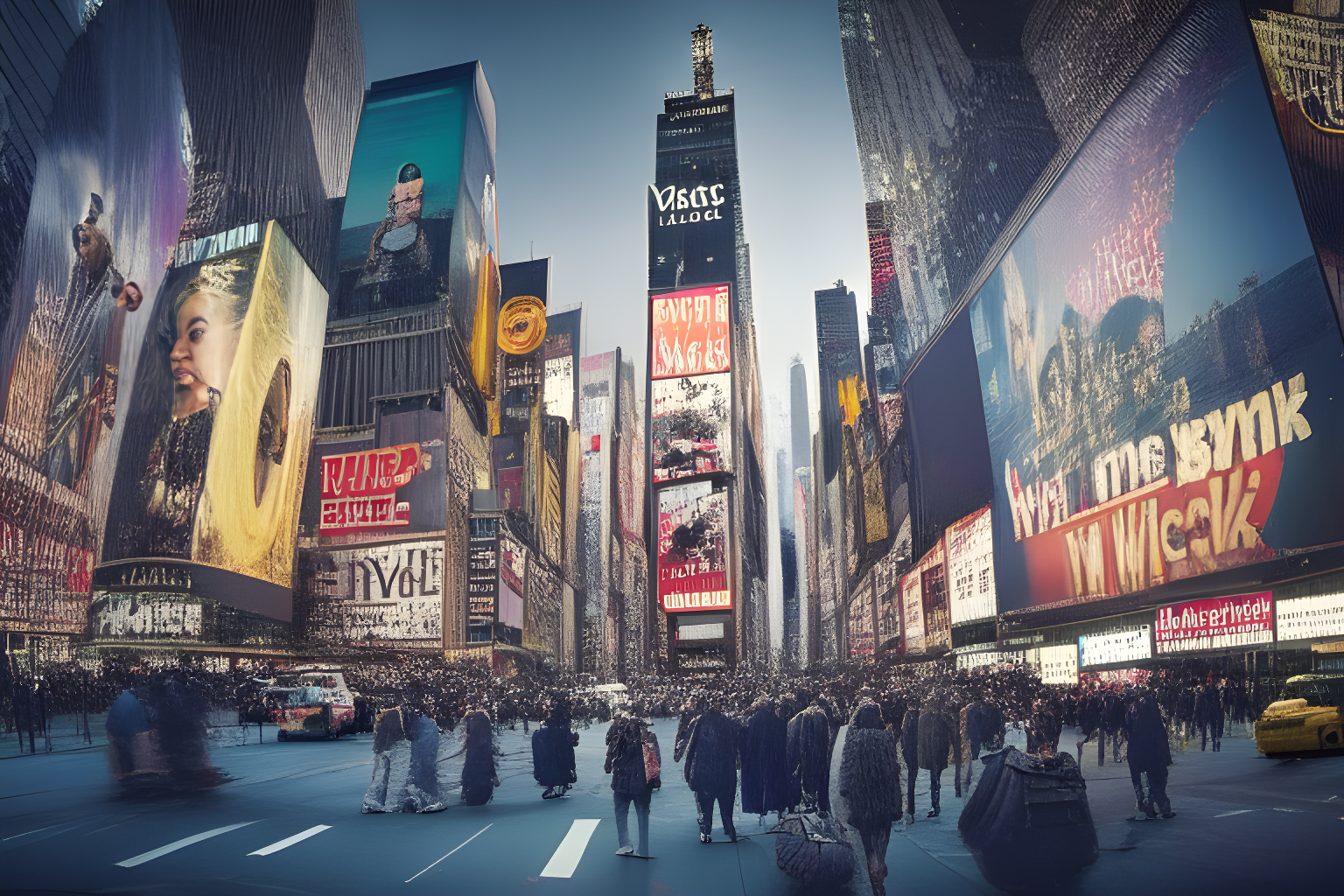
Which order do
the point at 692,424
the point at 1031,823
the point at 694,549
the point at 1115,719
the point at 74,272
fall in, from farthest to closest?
1. the point at 692,424
2. the point at 694,549
3. the point at 74,272
4. the point at 1115,719
5. the point at 1031,823

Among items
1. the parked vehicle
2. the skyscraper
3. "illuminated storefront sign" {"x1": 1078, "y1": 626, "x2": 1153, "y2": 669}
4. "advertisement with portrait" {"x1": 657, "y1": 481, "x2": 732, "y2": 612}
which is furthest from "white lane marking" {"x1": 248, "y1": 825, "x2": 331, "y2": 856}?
"advertisement with portrait" {"x1": 657, "y1": 481, "x2": 732, "y2": 612}

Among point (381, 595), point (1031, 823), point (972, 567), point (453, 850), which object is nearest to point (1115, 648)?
point (1031, 823)

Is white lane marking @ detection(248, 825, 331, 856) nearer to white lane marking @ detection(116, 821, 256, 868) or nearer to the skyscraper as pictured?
white lane marking @ detection(116, 821, 256, 868)

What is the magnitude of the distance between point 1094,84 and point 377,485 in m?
22.0

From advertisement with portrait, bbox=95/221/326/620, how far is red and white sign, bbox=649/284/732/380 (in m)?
24.1

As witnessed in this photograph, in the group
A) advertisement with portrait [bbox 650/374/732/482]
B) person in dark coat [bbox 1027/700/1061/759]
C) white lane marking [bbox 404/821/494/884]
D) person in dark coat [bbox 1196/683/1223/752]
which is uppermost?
advertisement with portrait [bbox 650/374/732/482]

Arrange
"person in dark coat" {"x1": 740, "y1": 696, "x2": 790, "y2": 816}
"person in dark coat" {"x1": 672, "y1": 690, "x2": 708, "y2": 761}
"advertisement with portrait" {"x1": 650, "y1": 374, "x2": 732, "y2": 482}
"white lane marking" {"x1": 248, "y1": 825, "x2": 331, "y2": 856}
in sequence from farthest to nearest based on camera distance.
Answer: "advertisement with portrait" {"x1": 650, "y1": 374, "x2": 732, "y2": 482} < "person in dark coat" {"x1": 672, "y1": 690, "x2": 708, "y2": 761} < "person in dark coat" {"x1": 740, "y1": 696, "x2": 790, "y2": 816} < "white lane marking" {"x1": 248, "y1": 825, "x2": 331, "y2": 856}

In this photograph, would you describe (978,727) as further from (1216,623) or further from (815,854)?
(815,854)

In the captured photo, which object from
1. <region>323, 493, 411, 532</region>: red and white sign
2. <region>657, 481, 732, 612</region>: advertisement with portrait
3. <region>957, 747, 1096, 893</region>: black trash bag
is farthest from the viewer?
<region>657, 481, 732, 612</region>: advertisement with portrait

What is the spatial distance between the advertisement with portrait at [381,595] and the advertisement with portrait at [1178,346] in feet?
64.1

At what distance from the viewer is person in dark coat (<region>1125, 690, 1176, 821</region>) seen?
7043mm

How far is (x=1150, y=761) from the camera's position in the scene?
7.17 meters

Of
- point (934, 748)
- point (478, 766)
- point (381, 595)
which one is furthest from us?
point (381, 595)

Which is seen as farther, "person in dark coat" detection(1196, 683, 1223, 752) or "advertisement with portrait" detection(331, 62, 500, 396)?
"advertisement with portrait" detection(331, 62, 500, 396)
